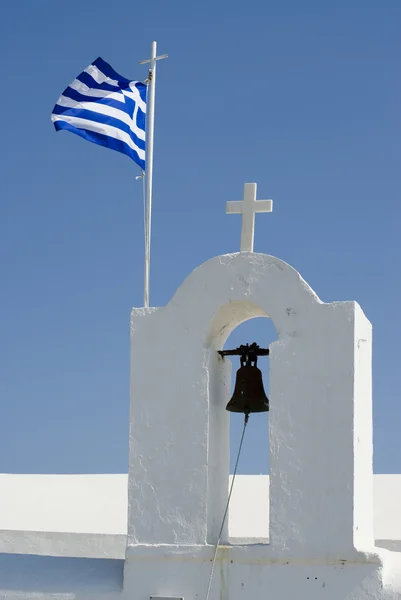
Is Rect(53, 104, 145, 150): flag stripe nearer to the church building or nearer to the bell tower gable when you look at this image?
the church building

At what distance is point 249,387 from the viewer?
8.43m

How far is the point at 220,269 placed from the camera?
8211 mm

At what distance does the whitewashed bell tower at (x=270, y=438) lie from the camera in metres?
7.73

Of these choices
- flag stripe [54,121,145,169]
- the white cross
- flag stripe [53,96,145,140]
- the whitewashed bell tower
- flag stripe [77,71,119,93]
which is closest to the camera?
the whitewashed bell tower

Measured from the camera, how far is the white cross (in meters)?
8.30

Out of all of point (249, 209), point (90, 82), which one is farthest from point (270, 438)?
point (90, 82)

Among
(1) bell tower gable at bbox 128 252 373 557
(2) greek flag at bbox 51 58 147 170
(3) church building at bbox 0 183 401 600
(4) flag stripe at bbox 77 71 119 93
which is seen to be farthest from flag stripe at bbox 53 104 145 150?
(1) bell tower gable at bbox 128 252 373 557

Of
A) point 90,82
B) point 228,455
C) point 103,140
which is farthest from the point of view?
point 90,82

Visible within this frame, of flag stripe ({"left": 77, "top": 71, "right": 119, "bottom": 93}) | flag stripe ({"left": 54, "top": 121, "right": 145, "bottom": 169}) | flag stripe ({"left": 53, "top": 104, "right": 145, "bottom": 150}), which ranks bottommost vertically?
flag stripe ({"left": 54, "top": 121, "right": 145, "bottom": 169})

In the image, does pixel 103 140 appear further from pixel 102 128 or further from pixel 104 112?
pixel 104 112

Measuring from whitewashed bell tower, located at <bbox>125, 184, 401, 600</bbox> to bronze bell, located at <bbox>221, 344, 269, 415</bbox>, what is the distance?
11 centimetres

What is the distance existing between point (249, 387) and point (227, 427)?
33 centimetres

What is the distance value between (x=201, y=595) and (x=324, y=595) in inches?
32.1

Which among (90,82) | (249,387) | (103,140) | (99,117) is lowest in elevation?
(249,387)
